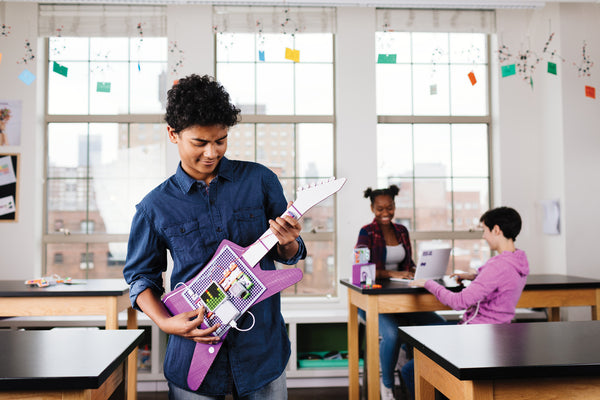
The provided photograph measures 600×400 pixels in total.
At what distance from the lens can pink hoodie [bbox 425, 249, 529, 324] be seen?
7.18 feet

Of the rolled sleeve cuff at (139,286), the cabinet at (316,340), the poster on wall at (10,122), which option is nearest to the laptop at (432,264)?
the cabinet at (316,340)

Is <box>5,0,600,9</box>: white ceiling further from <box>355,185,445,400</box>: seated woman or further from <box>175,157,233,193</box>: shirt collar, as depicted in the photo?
<box>175,157,233,193</box>: shirt collar

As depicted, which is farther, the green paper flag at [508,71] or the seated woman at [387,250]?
the green paper flag at [508,71]

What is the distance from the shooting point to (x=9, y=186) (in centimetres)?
369

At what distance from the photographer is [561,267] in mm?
3719

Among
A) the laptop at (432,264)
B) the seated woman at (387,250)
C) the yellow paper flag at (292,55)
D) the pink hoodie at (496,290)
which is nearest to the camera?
the pink hoodie at (496,290)

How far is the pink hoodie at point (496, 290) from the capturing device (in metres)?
2.19

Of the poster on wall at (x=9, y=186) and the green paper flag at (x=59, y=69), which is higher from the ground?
the green paper flag at (x=59, y=69)

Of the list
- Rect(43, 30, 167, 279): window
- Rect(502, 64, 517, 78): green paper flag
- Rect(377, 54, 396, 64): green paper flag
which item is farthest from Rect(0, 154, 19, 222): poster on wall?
Rect(502, 64, 517, 78): green paper flag

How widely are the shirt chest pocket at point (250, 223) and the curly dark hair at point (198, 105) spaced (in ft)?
0.78

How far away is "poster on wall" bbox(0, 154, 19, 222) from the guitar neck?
3220 millimetres

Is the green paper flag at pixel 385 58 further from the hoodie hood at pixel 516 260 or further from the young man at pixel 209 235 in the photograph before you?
the young man at pixel 209 235

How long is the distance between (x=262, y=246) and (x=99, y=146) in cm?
313

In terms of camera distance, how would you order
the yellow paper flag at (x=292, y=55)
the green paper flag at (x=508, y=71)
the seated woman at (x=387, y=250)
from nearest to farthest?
the seated woman at (x=387, y=250)
the yellow paper flag at (x=292, y=55)
the green paper flag at (x=508, y=71)
